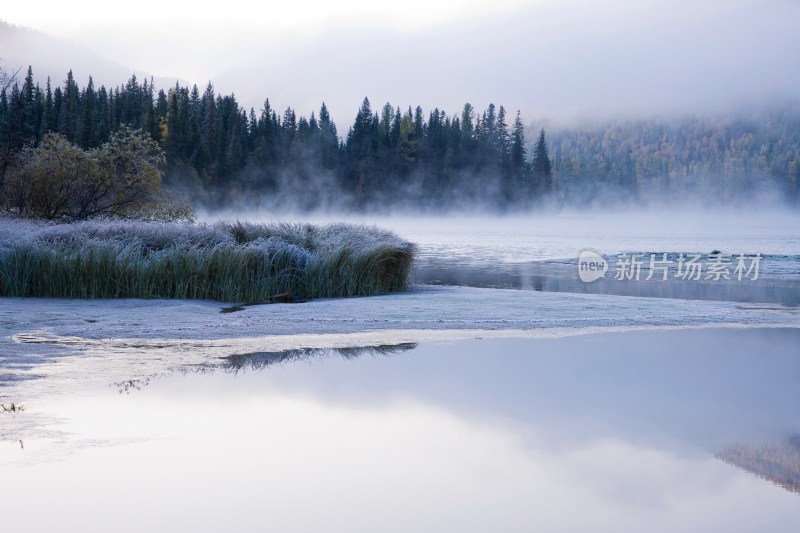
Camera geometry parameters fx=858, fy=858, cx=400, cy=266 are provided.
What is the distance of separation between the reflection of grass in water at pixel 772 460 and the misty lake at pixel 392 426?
0.06 ft

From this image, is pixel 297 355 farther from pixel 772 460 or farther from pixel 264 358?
pixel 772 460

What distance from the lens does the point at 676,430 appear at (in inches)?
184

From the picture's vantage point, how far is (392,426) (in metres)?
4.75

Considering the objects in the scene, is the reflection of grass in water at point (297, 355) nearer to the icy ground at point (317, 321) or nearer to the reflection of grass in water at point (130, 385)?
the icy ground at point (317, 321)

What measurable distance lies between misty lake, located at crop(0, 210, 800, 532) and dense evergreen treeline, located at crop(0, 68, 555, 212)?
74633 mm

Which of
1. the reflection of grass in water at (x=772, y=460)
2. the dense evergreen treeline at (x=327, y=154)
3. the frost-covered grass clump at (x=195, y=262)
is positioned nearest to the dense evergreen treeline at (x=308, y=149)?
the dense evergreen treeline at (x=327, y=154)

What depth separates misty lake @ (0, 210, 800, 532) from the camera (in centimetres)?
341

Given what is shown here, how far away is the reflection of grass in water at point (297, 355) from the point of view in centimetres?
659

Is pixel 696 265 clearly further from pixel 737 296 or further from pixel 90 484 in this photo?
pixel 90 484

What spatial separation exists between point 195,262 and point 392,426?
7.65 meters

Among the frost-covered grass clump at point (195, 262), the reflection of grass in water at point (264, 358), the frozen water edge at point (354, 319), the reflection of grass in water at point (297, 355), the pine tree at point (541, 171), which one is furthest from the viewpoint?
the pine tree at point (541, 171)

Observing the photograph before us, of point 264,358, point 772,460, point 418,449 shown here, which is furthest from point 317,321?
point 772,460

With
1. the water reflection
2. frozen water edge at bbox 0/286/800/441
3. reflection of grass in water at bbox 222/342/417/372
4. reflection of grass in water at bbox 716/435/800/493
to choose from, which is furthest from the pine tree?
reflection of grass in water at bbox 716/435/800/493

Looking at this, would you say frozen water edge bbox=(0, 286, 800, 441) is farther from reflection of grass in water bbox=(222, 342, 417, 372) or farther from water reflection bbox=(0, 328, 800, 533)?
water reflection bbox=(0, 328, 800, 533)
